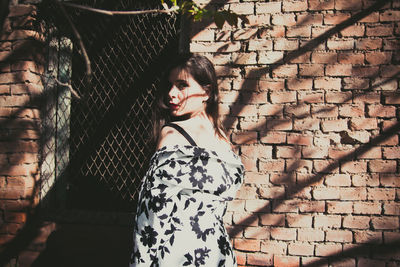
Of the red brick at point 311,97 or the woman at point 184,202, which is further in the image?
the red brick at point 311,97

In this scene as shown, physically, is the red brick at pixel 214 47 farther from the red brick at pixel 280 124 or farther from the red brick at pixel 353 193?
the red brick at pixel 353 193

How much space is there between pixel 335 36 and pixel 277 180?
119 centimetres

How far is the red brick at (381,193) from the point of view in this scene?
80.5 inches

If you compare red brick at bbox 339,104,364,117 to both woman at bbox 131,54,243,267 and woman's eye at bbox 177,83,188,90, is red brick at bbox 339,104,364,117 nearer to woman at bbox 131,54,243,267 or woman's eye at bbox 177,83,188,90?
woman at bbox 131,54,243,267

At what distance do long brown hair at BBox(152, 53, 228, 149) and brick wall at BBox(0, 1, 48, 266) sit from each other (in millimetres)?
1383

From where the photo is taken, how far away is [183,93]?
1773 millimetres

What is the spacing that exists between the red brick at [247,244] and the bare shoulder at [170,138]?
1.10 metres

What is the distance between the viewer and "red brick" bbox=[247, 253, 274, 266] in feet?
7.11

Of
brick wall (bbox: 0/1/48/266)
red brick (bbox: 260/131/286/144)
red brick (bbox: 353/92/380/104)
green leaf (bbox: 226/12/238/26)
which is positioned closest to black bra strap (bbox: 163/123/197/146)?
green leaf (bbox: 226/12/238/26)

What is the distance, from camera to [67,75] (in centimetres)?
282

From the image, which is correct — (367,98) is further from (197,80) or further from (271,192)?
(197,80)

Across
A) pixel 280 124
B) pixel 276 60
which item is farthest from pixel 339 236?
pixel 276 60

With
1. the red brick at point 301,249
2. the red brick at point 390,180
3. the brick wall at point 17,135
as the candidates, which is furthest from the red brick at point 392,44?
the brick wall at point 17,135

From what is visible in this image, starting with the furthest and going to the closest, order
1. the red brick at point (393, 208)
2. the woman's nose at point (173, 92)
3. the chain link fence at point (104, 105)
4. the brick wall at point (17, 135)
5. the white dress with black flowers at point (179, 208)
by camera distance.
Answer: the chain link fence at point (104, 105)
the brick wall at point (17, 135)
the red brick at point (393, 208)
the woman's nose at point (173, 92)
the white dress with black flowers at point (179, 208)
